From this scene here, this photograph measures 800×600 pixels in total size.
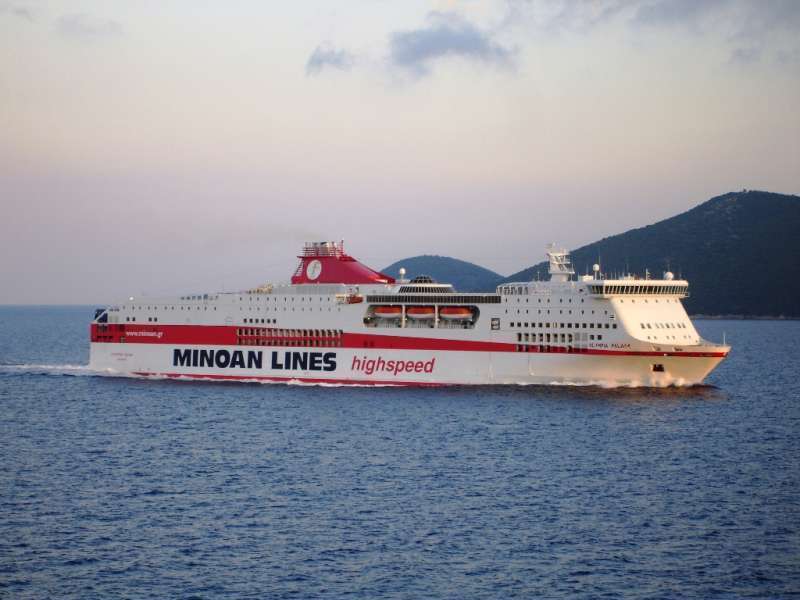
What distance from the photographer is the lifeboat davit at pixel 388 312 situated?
49406 mm

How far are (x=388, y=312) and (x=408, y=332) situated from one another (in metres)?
2.07

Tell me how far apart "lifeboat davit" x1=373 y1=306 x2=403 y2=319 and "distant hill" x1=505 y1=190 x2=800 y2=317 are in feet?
364

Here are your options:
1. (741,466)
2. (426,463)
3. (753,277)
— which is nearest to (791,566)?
(741,466)

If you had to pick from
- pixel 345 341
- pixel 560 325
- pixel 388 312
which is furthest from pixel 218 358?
pixel 560 325

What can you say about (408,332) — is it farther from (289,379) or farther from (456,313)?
(289,379)

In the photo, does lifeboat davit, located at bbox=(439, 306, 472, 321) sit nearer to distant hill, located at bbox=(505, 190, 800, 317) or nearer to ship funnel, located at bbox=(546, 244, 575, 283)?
ship funnel, located at bbox=(546, 244, 575, 283)

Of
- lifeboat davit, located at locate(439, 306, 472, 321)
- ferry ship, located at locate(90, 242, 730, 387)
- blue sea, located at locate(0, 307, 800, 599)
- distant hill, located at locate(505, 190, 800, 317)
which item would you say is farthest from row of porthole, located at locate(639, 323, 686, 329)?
distant hill, located at locate(505, 190, 800, 317)

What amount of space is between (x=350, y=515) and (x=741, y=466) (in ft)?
44.3

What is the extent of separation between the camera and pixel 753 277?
6895 inches

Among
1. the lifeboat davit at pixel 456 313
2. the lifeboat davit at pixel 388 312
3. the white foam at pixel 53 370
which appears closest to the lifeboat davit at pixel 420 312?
the lifeboat davit at pixel 388 312

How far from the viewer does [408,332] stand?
4803cm

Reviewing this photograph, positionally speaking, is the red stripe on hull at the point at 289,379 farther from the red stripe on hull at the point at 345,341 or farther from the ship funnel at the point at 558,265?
the ship funnel at the point at 558,265

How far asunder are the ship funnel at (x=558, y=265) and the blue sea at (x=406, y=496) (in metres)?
6.15

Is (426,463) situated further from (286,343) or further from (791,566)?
(286,343)
